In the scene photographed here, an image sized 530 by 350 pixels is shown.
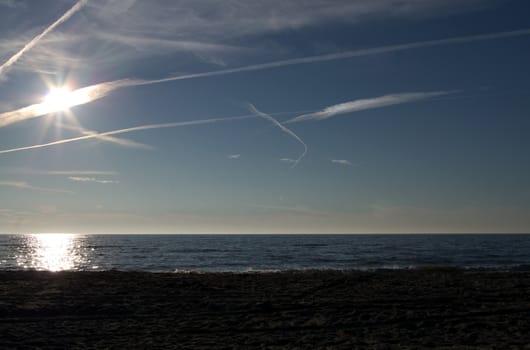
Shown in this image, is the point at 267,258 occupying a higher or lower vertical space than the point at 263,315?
lower

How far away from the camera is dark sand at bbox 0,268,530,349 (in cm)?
1044

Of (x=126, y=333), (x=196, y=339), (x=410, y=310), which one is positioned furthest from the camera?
(x=410, y=310)

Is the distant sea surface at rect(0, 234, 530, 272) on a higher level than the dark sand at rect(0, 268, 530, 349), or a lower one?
lower

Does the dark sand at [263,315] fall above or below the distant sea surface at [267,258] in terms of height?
above

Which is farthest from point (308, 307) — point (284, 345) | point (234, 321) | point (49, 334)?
point (49, 334)

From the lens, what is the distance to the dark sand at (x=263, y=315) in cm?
1044

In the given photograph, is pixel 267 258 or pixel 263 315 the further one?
pixel 267 258

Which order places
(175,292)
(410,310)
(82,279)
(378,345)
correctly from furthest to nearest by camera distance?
(82,279)
(175,292)
(410,310)
(378,345)

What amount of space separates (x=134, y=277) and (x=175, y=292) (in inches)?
242

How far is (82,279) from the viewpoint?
21281 mm

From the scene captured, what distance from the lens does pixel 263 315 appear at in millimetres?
13383

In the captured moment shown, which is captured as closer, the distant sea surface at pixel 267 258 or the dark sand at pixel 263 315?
the dark sand at pixel 263 315

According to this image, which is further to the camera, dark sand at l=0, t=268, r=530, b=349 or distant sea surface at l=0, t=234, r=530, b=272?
distant sea surface at l=0, t=234, r=530, b=272

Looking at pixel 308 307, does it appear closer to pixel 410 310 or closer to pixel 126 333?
pixel 410 310
